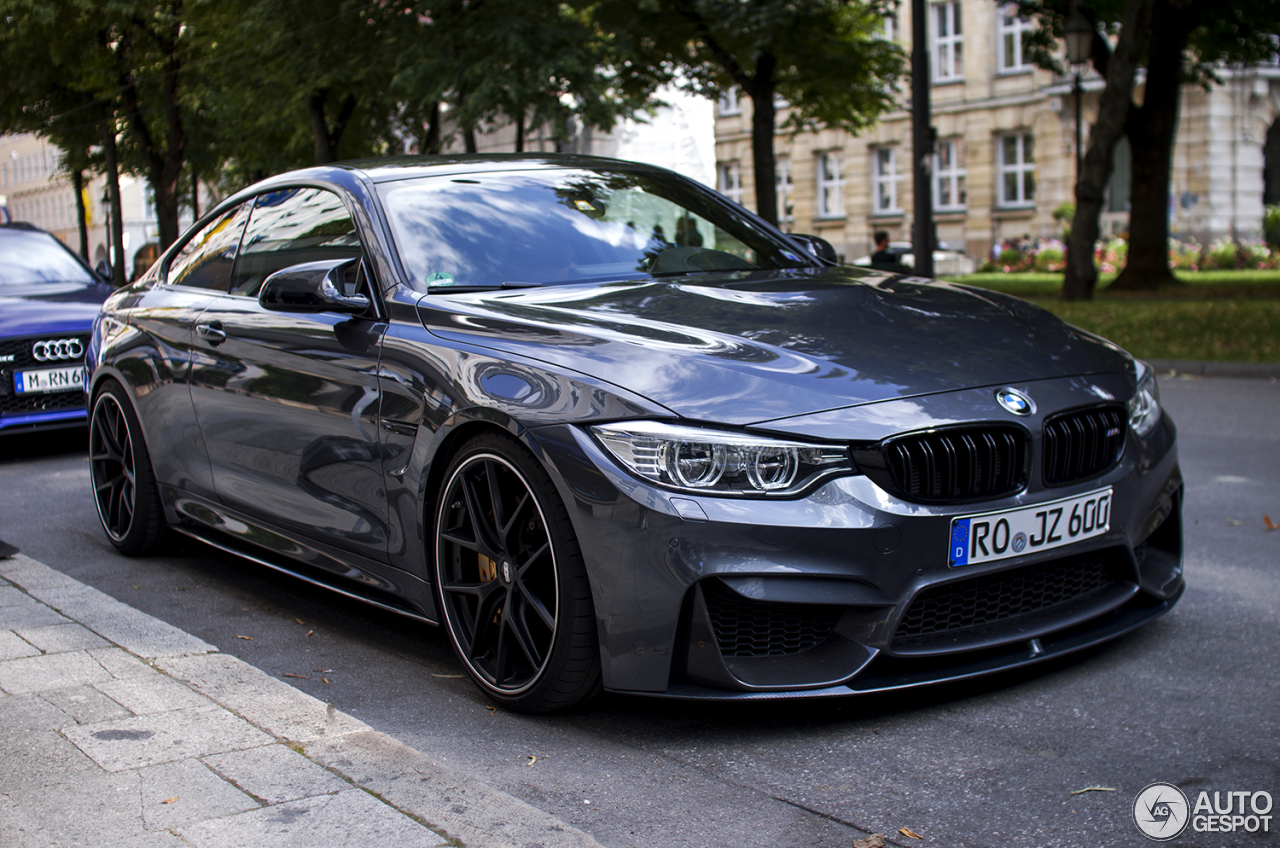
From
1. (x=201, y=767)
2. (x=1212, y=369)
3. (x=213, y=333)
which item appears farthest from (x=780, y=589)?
(x=1212, y=369)

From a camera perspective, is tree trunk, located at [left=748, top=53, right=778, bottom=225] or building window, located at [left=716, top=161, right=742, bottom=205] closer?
tree trunk, located at [left=748, top=53, right=778, bottom=225]

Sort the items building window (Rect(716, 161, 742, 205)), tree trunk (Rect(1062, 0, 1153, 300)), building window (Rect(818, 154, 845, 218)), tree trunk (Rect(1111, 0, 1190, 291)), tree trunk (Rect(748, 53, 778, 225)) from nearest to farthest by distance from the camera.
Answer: tree trunk (Rect(1062, 0, 1153, 300)), tree trunk (Rect(1111, 0, 1190, 291)), tree trunk (Rect(748, 53, 778, 225)), building window (Rect(818, 154, 845, 218)), building window (Rect(716, 161, 742, 205))

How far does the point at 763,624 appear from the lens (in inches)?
125

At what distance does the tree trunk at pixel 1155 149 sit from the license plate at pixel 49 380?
16421 mm

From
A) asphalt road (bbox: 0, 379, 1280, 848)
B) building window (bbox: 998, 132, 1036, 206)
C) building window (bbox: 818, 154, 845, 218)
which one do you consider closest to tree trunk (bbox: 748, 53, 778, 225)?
asphalt road (bbox: 0, 379, 1280, 848)

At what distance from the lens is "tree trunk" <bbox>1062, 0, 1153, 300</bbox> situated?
657 inches

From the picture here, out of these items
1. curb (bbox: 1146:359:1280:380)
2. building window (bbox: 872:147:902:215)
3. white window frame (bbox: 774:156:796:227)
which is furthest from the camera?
white window frame (bbox: 774:156:796:227)

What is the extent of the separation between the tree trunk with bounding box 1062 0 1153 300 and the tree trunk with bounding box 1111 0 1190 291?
11.0ft

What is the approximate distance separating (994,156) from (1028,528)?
150ft

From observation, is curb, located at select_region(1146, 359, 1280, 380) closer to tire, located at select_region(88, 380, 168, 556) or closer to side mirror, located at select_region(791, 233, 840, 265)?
side mirror, located at select_region(791, 233, 840, 265)

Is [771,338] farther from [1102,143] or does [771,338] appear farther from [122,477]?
[1102,143]

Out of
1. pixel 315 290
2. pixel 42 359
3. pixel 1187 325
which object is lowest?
pixel 1187 325

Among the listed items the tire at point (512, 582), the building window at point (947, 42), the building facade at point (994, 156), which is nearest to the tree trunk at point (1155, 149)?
the building facade at point (994, 156)

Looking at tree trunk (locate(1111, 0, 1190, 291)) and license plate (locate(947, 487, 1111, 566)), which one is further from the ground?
tree trunk (locate(1111, 0, 1190, 291))
